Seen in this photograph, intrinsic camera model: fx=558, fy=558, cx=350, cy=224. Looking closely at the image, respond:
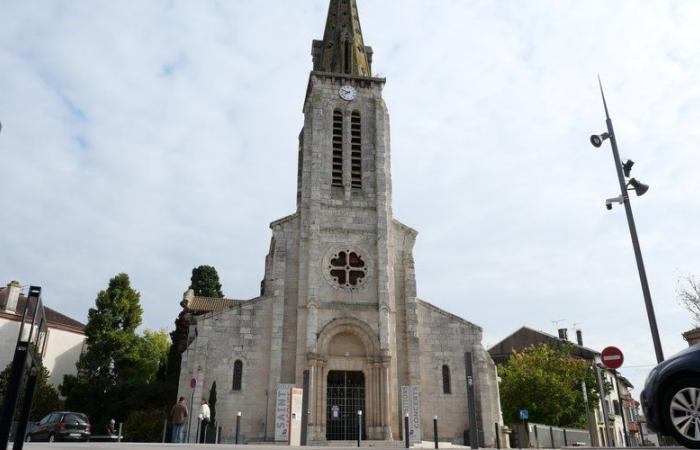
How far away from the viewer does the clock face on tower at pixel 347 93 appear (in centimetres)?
3319

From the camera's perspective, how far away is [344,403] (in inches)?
1073

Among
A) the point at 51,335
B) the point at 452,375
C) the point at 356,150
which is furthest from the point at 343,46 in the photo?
the point at 51,335

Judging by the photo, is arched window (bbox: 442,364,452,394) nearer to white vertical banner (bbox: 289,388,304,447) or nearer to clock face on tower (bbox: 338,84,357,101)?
white vertical banner (bbox: 289,388,304,447)

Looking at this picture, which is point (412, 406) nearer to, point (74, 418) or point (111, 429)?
point (74, 418)

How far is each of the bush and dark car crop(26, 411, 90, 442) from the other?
→ 4.30 meters

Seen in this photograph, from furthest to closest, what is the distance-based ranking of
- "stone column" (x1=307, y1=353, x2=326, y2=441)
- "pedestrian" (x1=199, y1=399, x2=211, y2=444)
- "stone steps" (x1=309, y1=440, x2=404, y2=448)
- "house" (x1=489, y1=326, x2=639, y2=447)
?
"house" (x1=489, y1=326, x2=639, y2=447), "stone column" (x1=307, y1=353, x2=326, y2=441), "stone steps" (x1=309, y1=440, x2=404, y2=448), "pedestrian" (x1=199, y1=399, x2=211, y2=444)

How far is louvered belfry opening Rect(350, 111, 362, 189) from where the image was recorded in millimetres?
31812

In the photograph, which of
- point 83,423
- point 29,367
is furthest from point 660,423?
point 83,423

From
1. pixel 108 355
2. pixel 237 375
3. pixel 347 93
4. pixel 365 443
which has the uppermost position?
pixel 347 93

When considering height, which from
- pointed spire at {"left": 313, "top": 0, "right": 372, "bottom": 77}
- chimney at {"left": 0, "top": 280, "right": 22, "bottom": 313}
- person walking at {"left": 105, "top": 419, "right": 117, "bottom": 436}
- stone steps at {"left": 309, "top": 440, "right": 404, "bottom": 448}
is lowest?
stone steps at {"left": 309, "top": 440, "right": 404, "bottom": 448}

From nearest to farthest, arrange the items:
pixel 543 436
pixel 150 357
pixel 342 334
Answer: pixel 342 334 → pixel 543 436 → pixel 150 357

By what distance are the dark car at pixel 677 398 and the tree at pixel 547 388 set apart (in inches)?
1356

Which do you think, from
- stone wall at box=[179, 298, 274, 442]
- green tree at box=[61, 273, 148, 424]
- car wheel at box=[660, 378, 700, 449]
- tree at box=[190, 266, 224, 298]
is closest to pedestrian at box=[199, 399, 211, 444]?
stone wall at box=[179, 298, 274, 442]

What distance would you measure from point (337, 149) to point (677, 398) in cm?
2616
